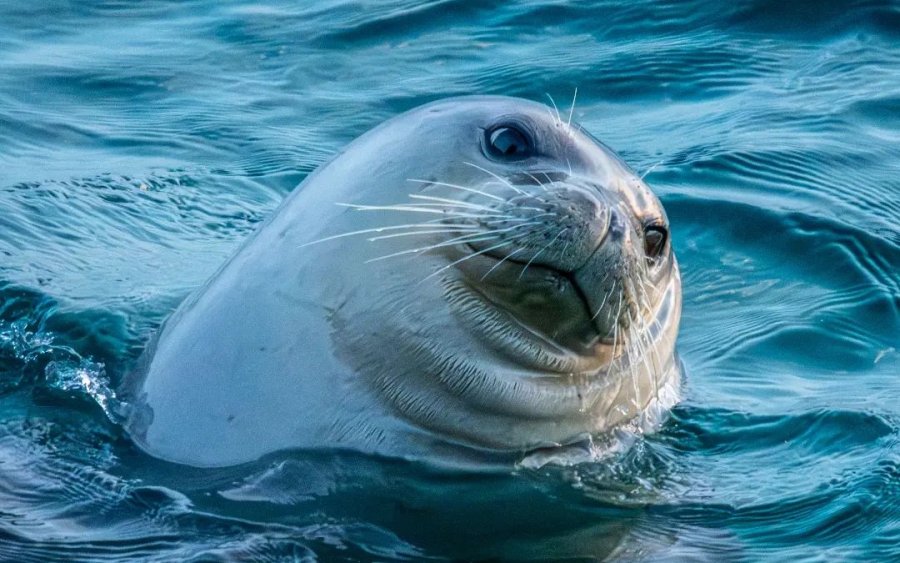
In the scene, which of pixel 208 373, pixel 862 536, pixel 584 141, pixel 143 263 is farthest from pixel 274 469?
pixel 143 263

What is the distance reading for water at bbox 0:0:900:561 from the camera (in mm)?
4094

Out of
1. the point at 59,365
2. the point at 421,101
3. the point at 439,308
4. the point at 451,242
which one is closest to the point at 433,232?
the point at 451,242

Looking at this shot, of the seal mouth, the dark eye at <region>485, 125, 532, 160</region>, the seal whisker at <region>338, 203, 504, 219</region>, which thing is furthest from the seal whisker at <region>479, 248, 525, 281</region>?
the dark eye at <region>485, 125, 532, 160</region>

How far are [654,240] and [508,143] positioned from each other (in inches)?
19.5

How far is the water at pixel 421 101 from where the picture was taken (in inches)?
161

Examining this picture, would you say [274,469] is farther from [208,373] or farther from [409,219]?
[409,219]

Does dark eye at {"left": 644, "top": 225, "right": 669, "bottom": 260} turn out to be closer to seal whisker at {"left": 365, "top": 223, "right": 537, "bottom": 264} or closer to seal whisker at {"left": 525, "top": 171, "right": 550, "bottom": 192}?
seal whisker at {"left": 525, "top": 171, "right": 550, "bottom": 192}

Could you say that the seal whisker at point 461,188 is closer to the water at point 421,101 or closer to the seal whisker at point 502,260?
the seal whisker at point 502,260

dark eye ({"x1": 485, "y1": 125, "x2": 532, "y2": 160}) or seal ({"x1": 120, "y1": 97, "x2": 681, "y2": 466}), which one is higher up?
dark eye ({"x1": 485, "y1": 125, "x2": 532, "y2": 160})

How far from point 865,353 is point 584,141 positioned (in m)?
1.99

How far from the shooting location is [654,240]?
14.3 feet

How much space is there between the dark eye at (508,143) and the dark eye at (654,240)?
0.40 m

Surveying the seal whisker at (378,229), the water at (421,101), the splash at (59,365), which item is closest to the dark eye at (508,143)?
the seal whisker at (378,229)

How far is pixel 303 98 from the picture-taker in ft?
30.0
